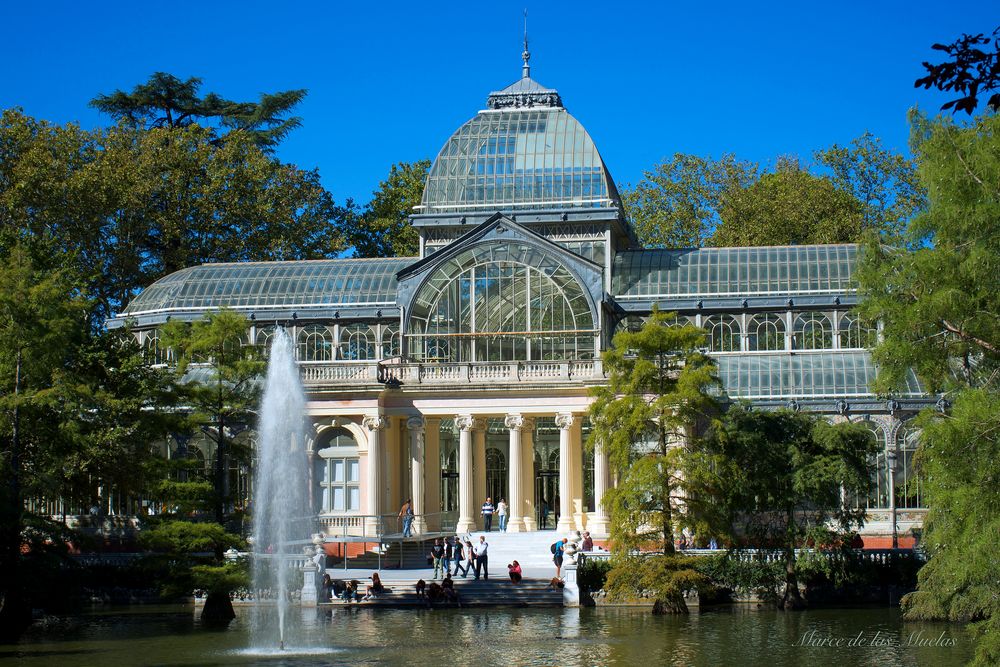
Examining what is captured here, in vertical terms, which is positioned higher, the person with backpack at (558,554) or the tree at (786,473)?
the tree at (786,473)

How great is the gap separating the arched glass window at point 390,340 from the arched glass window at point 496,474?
766 centimetres

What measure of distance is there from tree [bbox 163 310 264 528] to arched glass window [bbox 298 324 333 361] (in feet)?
55.6

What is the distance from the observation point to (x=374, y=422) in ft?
206

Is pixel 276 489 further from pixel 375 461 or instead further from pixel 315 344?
pixel 315 344

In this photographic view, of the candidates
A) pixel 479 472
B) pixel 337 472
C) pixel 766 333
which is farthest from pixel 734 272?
pixel 337 472

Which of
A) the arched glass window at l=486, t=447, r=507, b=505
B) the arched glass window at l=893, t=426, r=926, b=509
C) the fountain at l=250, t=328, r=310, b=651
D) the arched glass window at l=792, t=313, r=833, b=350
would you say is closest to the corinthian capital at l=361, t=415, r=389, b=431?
the arched glass window at l=486, t=447, r=507, b=505

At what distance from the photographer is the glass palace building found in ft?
207

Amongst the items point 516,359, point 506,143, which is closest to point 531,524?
point 516,359

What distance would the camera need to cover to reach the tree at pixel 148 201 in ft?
251

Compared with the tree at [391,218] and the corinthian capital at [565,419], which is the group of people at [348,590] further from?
the tree at [391,218]

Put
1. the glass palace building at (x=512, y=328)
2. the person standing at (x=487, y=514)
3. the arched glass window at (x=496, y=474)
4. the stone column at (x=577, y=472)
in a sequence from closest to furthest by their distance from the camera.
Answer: the glass palace building at (x=512, y=328) < the stone column at (x=577, y=472) < the person standing at (x=487, y=514) < the arched glass window at (x=496, y=474)

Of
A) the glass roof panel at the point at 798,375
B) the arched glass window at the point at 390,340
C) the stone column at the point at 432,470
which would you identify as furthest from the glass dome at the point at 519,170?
the stone column at the point at 432,470

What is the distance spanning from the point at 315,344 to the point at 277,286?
12.1ft

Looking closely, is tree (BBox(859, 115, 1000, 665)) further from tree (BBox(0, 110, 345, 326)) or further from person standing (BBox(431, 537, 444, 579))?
tree (BBox(0, 110, 345, 326))
